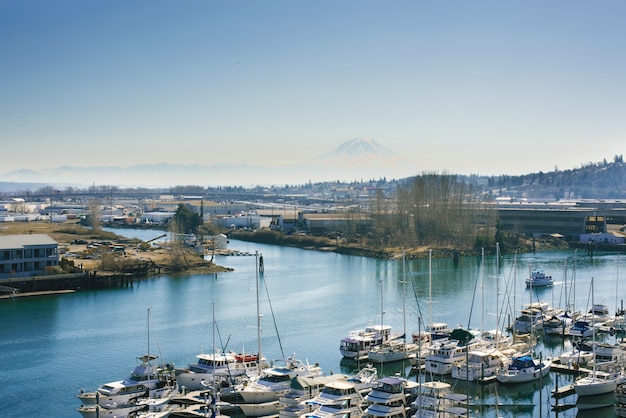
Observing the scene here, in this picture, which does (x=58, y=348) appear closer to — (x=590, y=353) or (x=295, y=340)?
(x=295, y=340)

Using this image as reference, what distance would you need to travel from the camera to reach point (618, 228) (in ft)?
139

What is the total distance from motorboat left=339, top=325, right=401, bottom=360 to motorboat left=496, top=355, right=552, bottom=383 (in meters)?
2.87

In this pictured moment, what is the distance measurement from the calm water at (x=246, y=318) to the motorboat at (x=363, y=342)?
358 mm

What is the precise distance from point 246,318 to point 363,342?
A: 16.9 ft

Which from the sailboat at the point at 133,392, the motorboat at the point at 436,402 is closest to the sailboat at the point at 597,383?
the motorboat at the point at 436,402

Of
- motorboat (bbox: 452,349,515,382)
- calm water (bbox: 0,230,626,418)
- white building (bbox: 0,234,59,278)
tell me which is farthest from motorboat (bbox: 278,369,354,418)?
white building (bbox: 0,234,59,278)

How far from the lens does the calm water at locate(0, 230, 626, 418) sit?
13758 mm

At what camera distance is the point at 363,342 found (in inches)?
614

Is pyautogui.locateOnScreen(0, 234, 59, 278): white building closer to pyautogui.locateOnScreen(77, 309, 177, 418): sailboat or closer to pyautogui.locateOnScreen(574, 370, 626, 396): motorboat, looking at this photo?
pyautogui.locateOnScreen(77, 309, 177, 418): sailboat

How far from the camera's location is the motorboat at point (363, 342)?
50.9 feet

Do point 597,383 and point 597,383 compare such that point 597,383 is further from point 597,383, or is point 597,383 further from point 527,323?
point 527,323

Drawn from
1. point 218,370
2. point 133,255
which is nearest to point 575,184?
point 133,255

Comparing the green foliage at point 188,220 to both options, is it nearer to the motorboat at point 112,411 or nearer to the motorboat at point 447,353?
the motorboat at point 447,353

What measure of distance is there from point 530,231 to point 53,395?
32.8m
